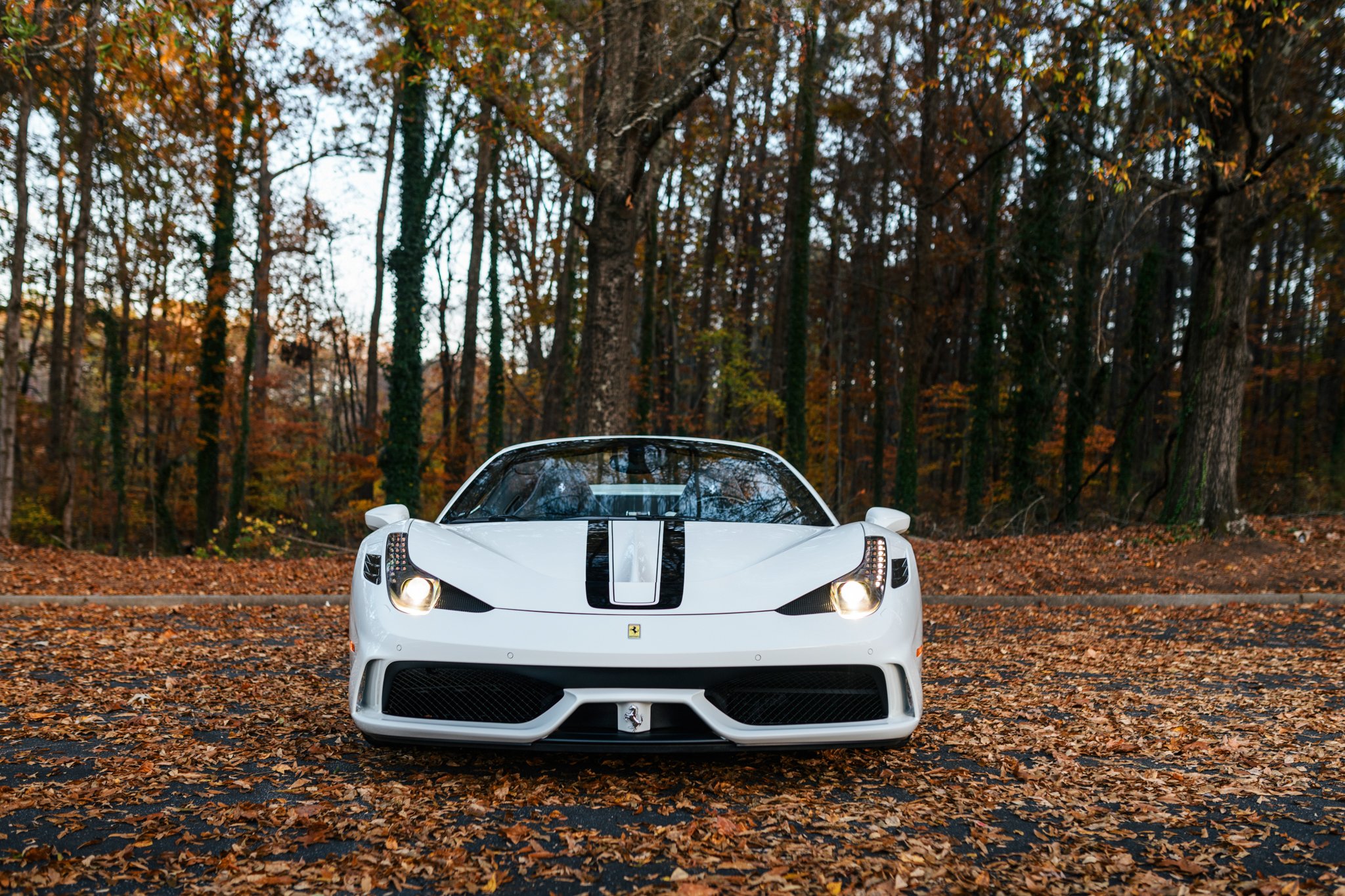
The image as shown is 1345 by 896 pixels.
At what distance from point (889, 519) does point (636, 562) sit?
122cm

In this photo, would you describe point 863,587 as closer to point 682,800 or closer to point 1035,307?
point 682,800

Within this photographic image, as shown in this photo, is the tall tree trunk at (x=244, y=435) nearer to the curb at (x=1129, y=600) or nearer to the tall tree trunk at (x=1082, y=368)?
the curb at (x=1129, y=600)

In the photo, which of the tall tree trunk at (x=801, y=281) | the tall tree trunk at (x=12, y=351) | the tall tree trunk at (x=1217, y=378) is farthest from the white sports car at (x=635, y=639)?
the tall tree trunk at (x=801, y=281)

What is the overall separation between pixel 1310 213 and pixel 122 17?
1010 inches

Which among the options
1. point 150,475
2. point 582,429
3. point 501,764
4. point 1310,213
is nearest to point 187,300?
point 150,475

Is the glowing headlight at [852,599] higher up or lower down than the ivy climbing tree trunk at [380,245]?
lower down

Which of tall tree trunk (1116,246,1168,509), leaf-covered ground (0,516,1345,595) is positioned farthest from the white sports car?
tall tree trunk (1116,246,1168,509)

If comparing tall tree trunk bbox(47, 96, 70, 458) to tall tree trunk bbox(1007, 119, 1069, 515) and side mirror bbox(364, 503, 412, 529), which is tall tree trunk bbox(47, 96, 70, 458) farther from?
tall tree trunk bbox(1007, 119, 1069, 515)

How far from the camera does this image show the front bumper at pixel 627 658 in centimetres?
310

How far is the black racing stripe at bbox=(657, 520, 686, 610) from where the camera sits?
10.7 ft

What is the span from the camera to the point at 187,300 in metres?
23.8

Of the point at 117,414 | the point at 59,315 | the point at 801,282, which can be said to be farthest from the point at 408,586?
the point at 59,315

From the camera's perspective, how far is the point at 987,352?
71.7 ft

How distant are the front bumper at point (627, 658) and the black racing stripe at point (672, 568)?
0.08 metres
